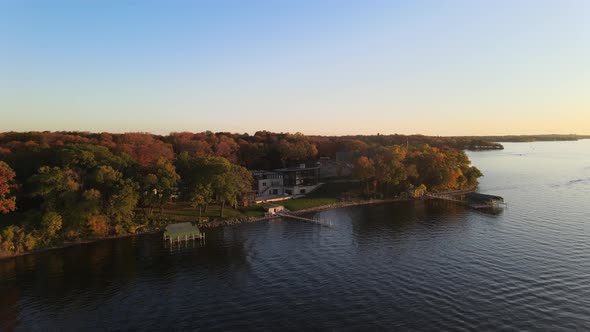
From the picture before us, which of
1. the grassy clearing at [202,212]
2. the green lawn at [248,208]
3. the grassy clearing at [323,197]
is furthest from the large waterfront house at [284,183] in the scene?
the grassy clearing at [202,212]

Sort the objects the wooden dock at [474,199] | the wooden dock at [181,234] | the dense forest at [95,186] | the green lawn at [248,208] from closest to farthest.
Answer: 1. the dense forest at [95,186]
2. the wooden dock at [181,234]
3. the green lawn at [248,208]
4. the wooden dock at [474,199]

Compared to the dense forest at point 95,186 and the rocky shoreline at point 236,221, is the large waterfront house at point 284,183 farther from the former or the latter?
the dense forest at point 95,186

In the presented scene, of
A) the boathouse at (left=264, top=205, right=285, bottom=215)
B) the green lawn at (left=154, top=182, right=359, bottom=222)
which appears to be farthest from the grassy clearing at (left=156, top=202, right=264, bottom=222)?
the boathouse at (left=264, top=205, right=285, bottom=215)

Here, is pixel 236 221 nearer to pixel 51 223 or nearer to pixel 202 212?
pixel 202 212

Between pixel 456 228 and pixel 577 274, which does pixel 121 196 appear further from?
pixel 577 274

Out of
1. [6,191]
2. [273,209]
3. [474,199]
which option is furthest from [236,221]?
[474,199]

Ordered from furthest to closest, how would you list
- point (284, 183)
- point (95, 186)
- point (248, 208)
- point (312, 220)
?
point (284, 183), point (248, 208), point (312, 220), point (95, 186)
